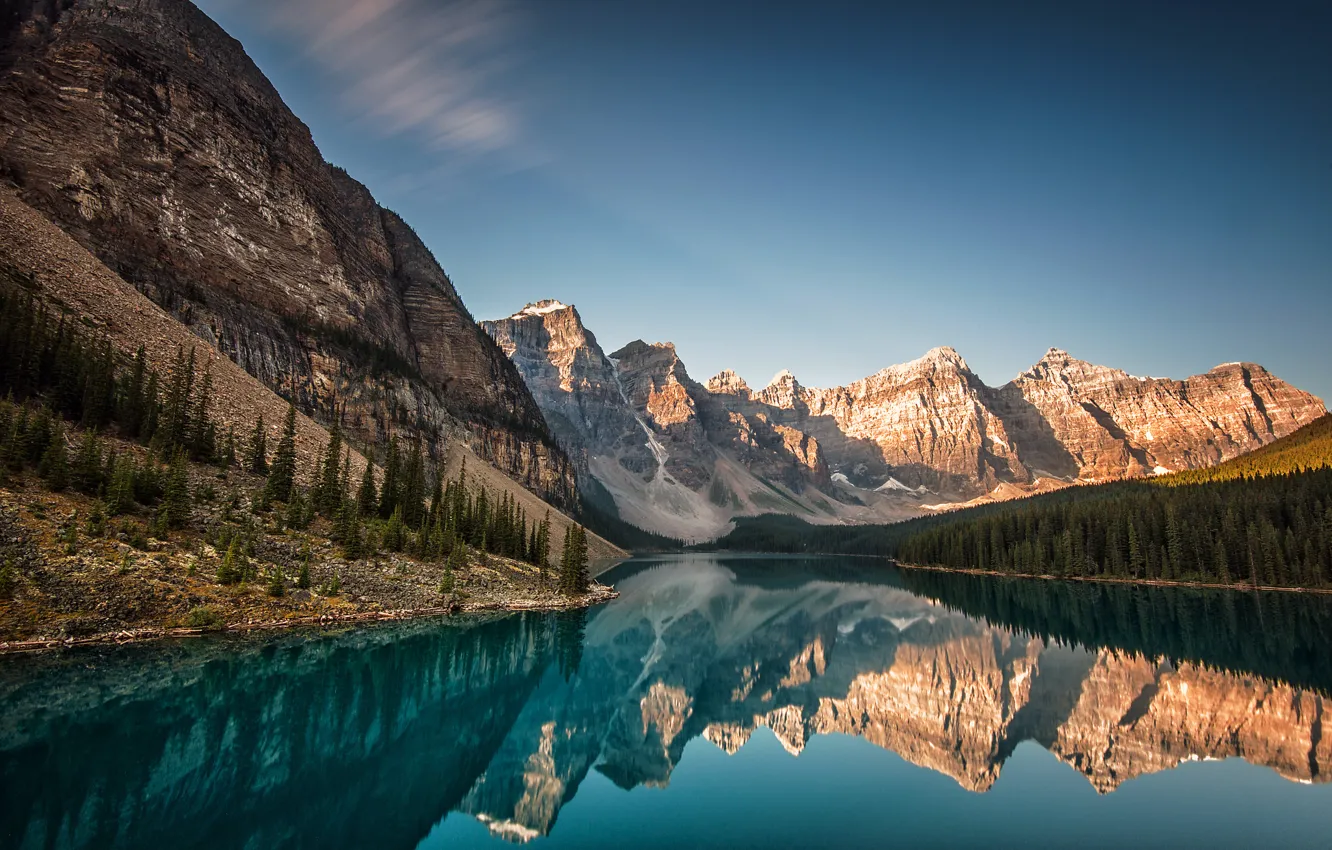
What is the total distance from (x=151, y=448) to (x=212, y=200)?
55.2 meters

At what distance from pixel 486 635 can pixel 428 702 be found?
46.9 feet

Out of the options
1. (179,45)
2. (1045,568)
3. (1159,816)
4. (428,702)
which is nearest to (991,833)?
(1159,816)

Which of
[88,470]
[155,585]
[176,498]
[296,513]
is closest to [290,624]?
[155,585]

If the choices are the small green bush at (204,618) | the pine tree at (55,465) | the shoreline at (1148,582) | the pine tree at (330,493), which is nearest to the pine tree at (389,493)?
the pine tree at (330,493)

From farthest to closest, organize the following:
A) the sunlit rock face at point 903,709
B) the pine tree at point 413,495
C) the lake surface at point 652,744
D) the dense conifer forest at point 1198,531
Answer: the dense conifer forest at point 1198,531 → the pine tree at point 413,495 → the sunlit rock face at point 903,709 → the lake surface at point 652,744

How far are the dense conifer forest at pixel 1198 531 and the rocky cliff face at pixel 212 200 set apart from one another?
87.3 metres

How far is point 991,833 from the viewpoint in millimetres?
13492

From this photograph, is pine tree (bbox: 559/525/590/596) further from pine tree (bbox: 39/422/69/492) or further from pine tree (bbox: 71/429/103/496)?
pine tree (bbox: 39/422/69/492)

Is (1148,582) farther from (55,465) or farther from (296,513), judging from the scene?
(55,465)

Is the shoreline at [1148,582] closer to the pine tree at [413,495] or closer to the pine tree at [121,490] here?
the pine tree at [413,495]

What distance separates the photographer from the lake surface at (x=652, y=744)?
44.0ft

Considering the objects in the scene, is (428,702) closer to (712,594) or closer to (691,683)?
(691,683)

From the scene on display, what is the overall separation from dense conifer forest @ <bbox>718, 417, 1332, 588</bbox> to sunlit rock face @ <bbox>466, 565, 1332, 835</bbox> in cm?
4349

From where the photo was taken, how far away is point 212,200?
77.8m
